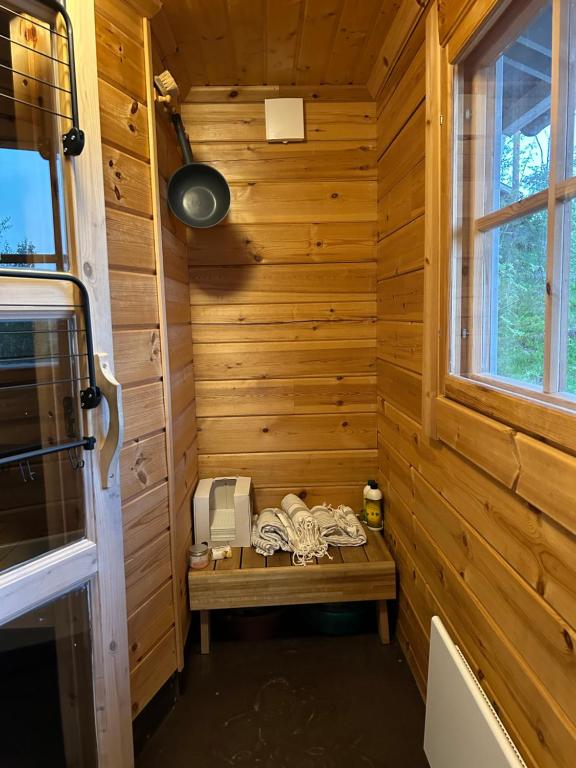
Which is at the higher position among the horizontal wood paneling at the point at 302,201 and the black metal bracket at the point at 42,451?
the horizontal wood paneling at the point at 302,201

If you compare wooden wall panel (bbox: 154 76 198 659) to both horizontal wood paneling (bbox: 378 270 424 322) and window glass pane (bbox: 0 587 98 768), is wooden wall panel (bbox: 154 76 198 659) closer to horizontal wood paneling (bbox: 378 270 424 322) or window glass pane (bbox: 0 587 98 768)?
window glass pane (bbox: 0 587 98 768)

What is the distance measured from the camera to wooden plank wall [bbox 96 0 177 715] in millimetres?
1402

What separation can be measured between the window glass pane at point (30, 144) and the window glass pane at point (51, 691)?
869 millimetres

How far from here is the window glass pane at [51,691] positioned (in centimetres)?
122

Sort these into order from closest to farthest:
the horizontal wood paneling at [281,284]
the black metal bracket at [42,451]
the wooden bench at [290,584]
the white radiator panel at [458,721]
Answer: the white radiator panel at [458,721]
the black metal bracket at [42,451]
the wooden bench at [290,584]
the horizontal wood paneling at [281,284]

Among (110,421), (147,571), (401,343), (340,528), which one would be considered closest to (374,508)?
(340,528)

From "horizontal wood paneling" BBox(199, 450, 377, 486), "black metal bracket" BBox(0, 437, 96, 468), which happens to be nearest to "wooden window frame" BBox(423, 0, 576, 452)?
"horizontal wood paneling" BBox(199, 450, 377, 486)

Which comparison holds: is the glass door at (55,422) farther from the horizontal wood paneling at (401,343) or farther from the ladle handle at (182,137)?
the horizontal wood paneling at (401,343)

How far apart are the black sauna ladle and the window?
997mm

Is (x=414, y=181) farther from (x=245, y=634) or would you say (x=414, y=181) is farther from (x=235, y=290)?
(x=245, y=634)

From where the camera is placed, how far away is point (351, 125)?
7.21 ft

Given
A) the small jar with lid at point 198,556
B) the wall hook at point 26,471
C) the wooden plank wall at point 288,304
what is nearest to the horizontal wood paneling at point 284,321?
the wooden plank wall at point 288,304

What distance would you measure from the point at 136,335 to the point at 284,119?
1265 millimetres

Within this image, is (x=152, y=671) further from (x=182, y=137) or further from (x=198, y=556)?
(x=182, y=137)
